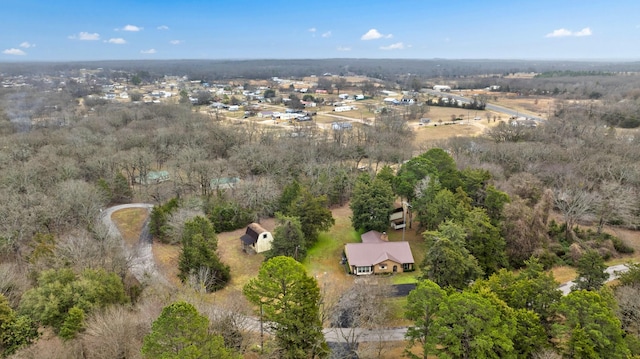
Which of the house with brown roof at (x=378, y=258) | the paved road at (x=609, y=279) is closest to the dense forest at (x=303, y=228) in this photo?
the house with brown roof at (x=378, y=258)

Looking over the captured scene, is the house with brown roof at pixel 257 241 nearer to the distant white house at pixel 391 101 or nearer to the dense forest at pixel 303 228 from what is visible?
the dense forest at pixel 303 228

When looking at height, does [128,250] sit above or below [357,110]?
below

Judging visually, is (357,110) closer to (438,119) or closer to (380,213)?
(438,119)

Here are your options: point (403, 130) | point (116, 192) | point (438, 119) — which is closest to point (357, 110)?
point (438, 119)

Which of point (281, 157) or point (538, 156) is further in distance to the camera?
point (281, 157)

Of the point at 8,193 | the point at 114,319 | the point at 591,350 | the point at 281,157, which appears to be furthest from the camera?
the point at 281,157

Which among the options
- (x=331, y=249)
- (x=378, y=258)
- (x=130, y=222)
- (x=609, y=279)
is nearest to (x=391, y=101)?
(x=331, y=249)

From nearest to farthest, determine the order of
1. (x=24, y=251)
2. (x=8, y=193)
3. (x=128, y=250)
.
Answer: (x=24, y=251) → (x=128, y=250) → (x=8, y=193)

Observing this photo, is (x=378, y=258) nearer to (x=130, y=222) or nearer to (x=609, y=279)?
(x=609, y=279)
